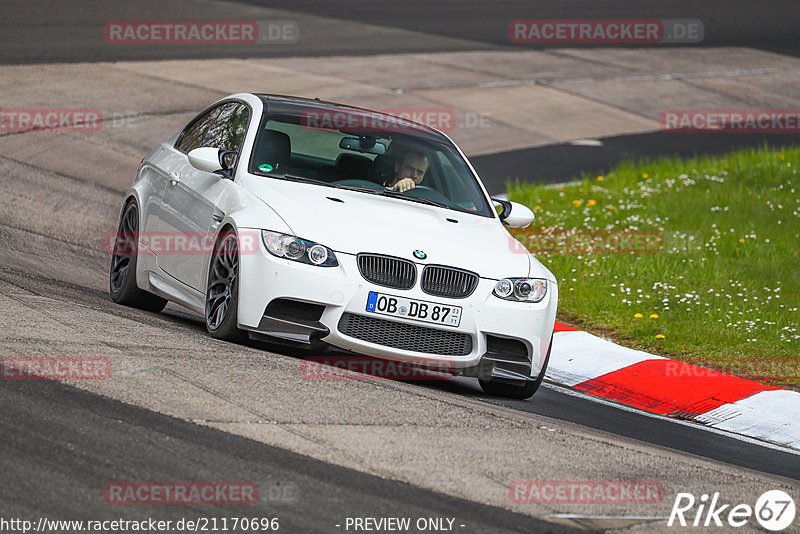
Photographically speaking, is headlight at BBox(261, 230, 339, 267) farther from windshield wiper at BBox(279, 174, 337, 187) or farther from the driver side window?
the driver side window

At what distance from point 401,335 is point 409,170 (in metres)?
1.79

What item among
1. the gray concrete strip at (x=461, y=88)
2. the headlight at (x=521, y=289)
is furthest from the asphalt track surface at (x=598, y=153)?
the headlight at (x=521, y=289)

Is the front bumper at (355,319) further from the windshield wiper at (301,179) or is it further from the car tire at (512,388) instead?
the windshield wiper at (301,179)

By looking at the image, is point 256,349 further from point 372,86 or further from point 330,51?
point 330,51

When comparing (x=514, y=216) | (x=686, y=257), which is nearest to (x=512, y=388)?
(x=514, y=216)

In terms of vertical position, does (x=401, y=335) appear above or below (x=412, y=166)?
below

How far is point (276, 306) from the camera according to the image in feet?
24.5

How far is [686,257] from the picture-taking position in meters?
13.0

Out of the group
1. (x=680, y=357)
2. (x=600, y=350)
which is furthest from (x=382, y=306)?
(x=680, y=357)

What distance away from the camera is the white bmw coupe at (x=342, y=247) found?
7.46 m

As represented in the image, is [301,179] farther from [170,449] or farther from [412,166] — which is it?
[170,449]

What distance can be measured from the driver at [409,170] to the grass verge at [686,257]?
9.14ft

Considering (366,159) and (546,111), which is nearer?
(366,159)

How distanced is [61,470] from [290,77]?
17.3 m
